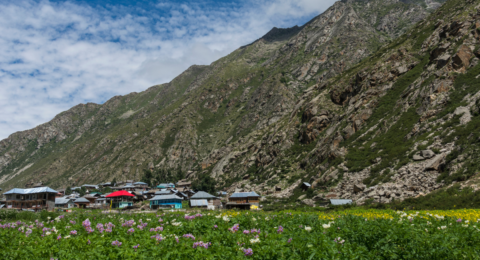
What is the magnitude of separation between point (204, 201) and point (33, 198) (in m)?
39.5

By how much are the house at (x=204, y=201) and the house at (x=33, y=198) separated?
3178cm

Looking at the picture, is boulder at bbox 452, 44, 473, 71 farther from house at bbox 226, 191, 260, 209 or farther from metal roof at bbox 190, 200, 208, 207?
metal roof at bbox 190, 200, 208, 207

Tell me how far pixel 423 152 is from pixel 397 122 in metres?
17.9

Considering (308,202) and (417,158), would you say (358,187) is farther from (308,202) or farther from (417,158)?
(417,158)

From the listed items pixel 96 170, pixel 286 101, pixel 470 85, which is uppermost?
pixel 286 101

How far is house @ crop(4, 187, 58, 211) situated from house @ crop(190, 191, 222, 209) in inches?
1251

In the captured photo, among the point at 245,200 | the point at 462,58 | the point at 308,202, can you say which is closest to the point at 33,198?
the point at 245,200

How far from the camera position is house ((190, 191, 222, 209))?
68762 mm

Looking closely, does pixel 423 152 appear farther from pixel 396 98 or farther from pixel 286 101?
pixel 286 101

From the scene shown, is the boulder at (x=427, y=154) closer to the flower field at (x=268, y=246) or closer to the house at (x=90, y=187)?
the flower field at (x=268, y=246)

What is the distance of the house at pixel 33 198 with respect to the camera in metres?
62.2

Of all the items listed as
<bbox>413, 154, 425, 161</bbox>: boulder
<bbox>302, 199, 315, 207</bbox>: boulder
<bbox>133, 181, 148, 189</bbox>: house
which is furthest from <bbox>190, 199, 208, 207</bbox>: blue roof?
<bbox>133, 181, 148, 189</bbox>: house

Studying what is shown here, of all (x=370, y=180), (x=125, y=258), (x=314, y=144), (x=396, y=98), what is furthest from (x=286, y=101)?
(x=125, y=258)

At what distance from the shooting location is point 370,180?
50062 mm
